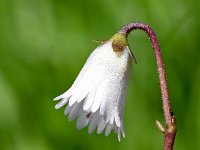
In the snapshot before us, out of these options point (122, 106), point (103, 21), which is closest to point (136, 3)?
point (103, 21)

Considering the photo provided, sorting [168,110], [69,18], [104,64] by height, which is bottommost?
[168,110]

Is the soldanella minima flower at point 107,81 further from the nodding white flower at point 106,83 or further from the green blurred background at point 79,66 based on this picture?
the green blurred background at point 79,66

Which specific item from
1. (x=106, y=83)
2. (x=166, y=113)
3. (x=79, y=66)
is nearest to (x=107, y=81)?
(x=106, y=83)

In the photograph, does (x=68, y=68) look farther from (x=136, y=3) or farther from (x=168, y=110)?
(x=168, y=110)

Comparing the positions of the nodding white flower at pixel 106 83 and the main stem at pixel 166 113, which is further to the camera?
the nodding white flower at pixel 106 83

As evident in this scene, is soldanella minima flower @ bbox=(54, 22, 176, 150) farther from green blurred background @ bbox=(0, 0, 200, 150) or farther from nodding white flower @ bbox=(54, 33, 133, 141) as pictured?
green blurred background @ bbox=(0, 0, 200, 150)

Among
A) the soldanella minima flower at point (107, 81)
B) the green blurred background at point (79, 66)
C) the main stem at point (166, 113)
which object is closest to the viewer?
the main stem at point (166, 113)

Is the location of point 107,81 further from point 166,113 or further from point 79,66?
point 79,66

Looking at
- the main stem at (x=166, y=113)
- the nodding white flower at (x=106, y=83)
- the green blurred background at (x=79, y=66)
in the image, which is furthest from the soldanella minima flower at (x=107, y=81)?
the green blurred background at (x=79, y=66)
